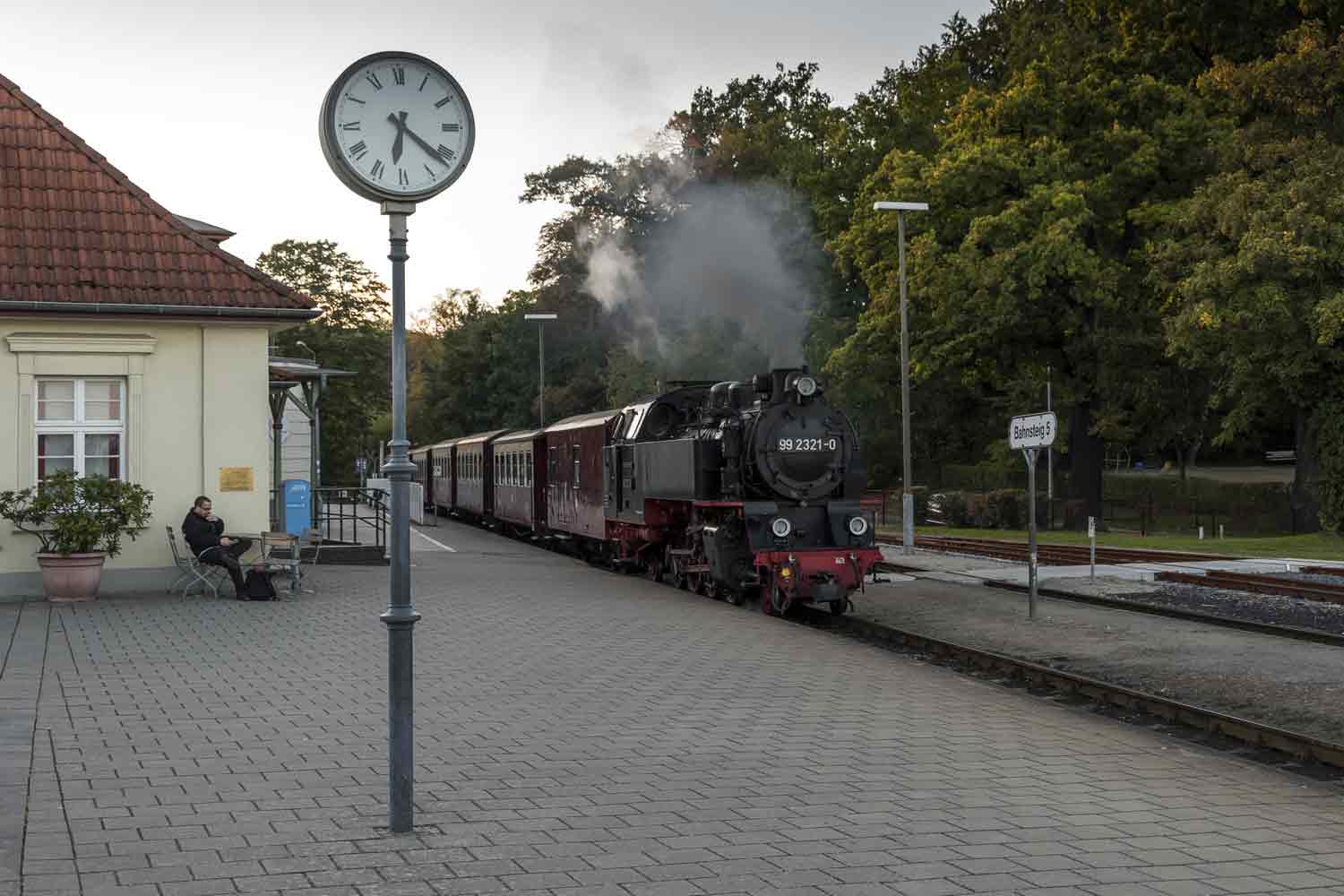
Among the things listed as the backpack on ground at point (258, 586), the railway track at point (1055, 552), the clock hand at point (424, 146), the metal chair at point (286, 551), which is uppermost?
the clock hand at point (424, 146)

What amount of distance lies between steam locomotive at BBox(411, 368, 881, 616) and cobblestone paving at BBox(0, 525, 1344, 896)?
4.11 meters

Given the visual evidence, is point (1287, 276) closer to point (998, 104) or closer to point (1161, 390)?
point (1161, 390)

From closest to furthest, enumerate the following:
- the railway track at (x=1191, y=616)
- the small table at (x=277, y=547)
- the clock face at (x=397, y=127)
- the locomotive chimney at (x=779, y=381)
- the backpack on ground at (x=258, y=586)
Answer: the clock face at (x=397, y=127)
the railway track at (x=1191, y=616)
the backpack on ground at (x=258, y=586)
the small table at (x=277, y=547)
the locomotive chimney at (x=779, y=381)

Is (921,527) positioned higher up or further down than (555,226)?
further down

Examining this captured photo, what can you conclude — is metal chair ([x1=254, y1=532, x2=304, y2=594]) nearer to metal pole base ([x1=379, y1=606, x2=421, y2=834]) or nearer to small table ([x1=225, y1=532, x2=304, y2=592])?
small table ([x1=225, y1=532, x2=304, y2=592])

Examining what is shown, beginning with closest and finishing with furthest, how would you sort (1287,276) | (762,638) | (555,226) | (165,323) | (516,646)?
1. (516,646)
2. (762,638)
3. (165,323)
4. (1287,276)
5. (555,226)

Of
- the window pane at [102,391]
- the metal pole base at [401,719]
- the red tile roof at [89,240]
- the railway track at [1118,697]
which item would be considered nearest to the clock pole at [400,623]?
the metal pole base at [401,719]

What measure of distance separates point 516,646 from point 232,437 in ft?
22.9

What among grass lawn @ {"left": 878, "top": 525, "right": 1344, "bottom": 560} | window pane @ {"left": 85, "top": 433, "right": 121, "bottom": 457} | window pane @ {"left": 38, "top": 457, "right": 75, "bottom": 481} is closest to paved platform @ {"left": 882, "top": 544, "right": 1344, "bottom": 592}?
grass lawn @ {"left": 878, "top": 525, "right": 1344, "bottom": 560}

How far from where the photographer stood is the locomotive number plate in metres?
18.0

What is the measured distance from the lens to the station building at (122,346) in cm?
1777

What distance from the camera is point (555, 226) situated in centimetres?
6619

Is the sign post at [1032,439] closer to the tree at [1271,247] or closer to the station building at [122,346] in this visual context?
the station building at [122,346]

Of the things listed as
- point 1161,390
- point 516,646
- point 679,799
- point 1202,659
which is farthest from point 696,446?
point 1161,390
